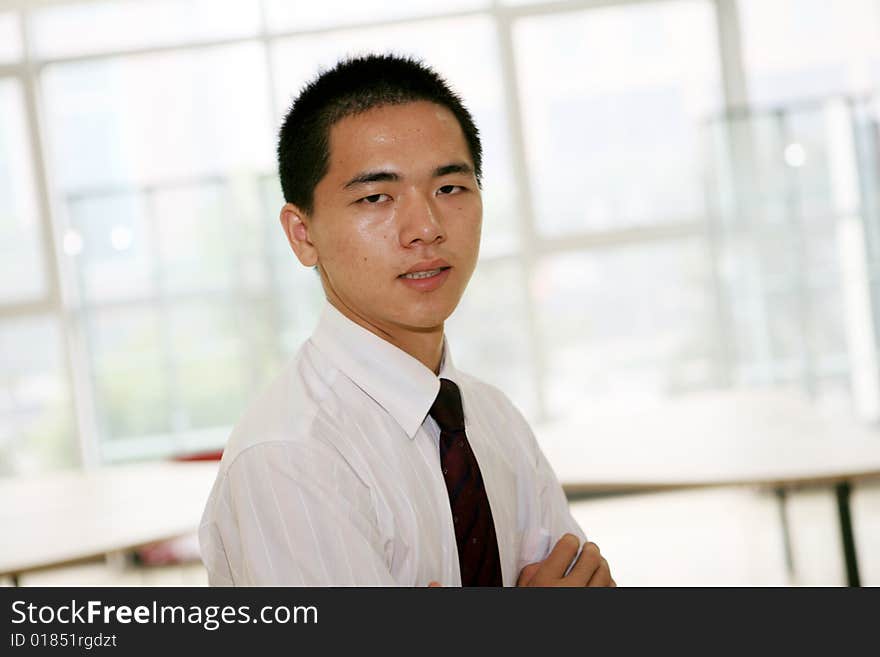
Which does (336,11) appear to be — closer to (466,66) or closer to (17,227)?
(466,66)

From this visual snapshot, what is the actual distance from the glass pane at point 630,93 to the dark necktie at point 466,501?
5268mm

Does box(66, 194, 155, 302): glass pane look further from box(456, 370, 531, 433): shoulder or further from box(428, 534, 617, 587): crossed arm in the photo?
box(428, 534, 617, 587): crossed arm

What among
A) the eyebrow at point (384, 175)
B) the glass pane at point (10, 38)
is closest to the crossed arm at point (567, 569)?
the eyebrow at point (384, 175)

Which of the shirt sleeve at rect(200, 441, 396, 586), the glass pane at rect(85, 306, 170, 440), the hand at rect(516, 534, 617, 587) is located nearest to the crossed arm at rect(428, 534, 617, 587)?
the hand at rect(516, 534, 617, 587)

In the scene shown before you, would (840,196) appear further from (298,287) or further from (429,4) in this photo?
(298,287)

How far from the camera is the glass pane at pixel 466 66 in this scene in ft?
20.6

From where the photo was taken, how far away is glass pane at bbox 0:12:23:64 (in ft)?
20.5

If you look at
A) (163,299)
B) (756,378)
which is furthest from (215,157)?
(756,378)

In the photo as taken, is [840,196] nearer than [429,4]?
Yes

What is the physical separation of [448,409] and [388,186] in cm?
31

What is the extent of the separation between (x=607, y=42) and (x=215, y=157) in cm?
263

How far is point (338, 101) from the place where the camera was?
1.21 meters

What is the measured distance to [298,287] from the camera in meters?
6.12

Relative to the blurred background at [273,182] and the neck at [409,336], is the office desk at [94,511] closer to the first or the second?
the neck at [409,336]
